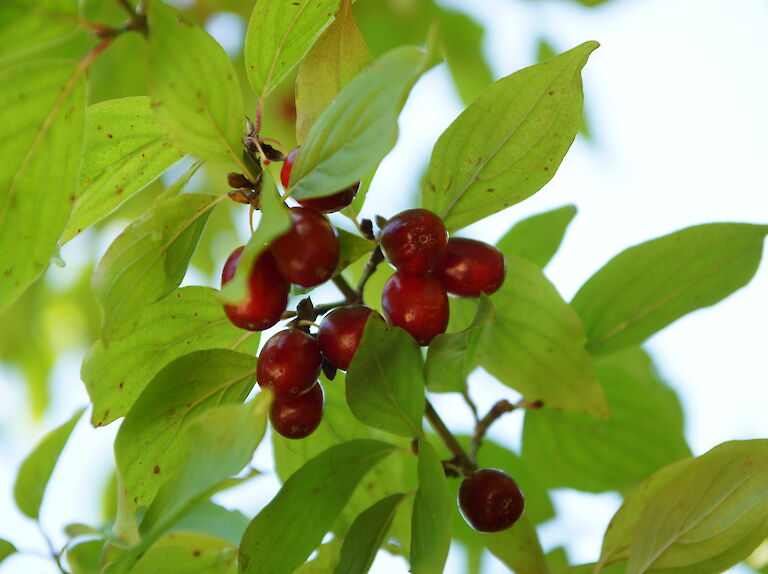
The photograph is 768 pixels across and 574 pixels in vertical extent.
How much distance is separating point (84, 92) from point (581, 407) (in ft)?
2.46

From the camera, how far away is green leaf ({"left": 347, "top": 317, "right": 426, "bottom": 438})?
0.92m

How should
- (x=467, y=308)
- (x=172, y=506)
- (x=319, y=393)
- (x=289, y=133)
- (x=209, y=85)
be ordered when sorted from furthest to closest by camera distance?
(x=289, y=133), (x=467, y=308), (x=319, y=393), (x=209, y=85), (x=172, y=506)

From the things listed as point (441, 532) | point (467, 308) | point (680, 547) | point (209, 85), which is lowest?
point (680, 547)

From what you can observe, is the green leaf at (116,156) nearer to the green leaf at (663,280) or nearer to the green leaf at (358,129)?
the green leaf at (358,129)

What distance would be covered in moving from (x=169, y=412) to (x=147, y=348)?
0.33 ft

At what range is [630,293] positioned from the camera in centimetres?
140

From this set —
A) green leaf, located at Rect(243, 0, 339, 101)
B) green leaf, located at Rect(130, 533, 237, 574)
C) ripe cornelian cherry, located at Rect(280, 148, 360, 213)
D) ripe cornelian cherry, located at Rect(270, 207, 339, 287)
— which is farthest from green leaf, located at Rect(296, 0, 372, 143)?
green leaf, located at Rect(130, 533, 237, 574)

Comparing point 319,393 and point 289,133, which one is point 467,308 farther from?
point 289,133

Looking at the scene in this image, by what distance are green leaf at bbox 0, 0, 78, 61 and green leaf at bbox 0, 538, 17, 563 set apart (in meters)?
0.76

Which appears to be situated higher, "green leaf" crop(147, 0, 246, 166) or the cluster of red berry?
"green leaf" crop(147, 0, 246, 166)

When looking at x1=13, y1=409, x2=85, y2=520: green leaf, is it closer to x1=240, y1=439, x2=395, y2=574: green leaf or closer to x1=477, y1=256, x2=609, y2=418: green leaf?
x1=240, y1=439, x2=395, y2=574: green leaf

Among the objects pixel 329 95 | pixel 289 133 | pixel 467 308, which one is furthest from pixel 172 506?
pixel 289 133

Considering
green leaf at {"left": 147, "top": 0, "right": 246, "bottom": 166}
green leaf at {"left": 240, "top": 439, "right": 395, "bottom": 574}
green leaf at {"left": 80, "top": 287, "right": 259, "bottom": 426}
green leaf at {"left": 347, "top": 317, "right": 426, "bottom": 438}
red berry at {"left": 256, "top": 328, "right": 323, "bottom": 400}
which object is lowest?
green leaf at {"left": 240, "top": 439, "right": 395, "bottom": 574}

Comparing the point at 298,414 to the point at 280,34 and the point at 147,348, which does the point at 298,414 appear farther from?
the point at 280,34
